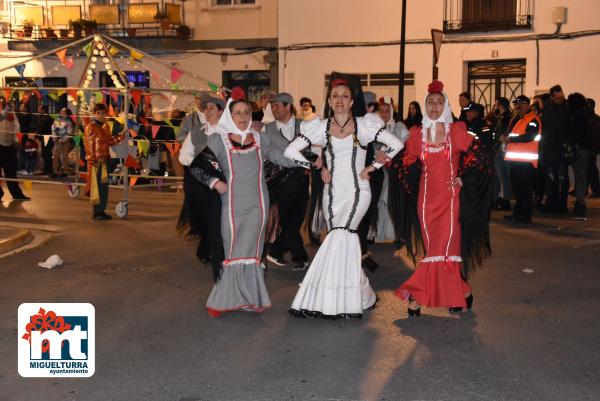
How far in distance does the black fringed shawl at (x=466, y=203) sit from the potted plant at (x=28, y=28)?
22.9 meters

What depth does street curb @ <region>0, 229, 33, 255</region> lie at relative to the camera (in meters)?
10.6

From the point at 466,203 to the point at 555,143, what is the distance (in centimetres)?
708

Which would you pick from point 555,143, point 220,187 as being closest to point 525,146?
point 555,143

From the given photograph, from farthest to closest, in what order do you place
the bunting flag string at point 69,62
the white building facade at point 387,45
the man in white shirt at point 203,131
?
the white building facade at point 387,45, the bunting flag string at point 69,62, the man in white shirt at point 203,131

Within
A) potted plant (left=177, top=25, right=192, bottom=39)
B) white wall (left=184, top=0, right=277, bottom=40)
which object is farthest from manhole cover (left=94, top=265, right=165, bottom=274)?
potted plant (left=177, top=25, right=192, bottom=39)

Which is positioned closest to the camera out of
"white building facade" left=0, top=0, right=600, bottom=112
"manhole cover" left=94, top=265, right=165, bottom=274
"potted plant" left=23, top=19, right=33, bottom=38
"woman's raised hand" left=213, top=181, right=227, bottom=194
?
"woman's raised hand" left=213, top=181, right=227, bottom=194

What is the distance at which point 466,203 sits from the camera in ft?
23.8

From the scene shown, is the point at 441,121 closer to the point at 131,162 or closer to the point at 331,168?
the point at 331,168

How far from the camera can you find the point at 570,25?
20.8m

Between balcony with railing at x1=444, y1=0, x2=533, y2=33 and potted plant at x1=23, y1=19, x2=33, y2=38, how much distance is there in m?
13.7

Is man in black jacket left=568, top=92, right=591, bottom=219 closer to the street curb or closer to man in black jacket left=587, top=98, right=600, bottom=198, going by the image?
man in black jacket left=587, top=98, right=600, bottom=198

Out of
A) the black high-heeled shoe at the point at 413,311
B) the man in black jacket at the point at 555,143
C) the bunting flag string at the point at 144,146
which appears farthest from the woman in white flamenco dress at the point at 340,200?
the bunting flag string at the point at 144,146

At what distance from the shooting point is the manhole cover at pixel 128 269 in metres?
9.26

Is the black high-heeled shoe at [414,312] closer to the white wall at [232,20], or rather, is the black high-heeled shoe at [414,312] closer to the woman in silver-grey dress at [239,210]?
the woman in silver-grey dress at [239,210]
